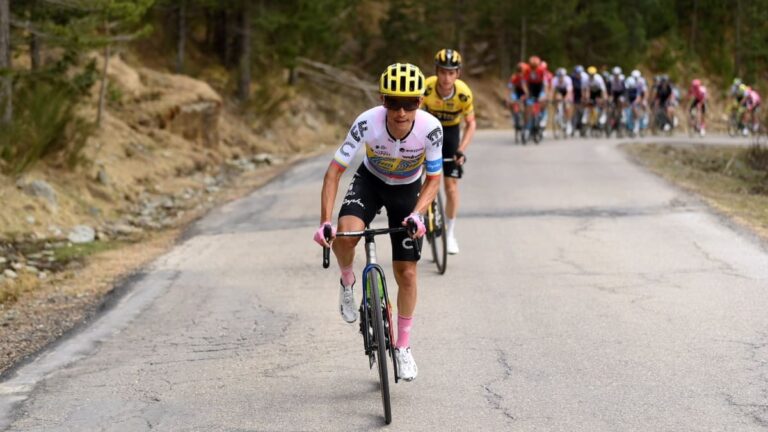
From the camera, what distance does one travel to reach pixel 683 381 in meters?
6.43

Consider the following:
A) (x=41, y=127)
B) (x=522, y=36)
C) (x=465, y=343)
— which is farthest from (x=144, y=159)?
(x=522, y=36)

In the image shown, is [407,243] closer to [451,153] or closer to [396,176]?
[396,176]

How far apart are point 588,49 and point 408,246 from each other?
138ft

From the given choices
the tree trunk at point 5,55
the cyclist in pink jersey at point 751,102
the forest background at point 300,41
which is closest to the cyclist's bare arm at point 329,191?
the forest background at point 300,41

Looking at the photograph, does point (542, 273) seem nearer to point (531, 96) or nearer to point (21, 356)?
point (21, 356)

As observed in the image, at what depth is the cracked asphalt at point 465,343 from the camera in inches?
235

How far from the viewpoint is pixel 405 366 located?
246 inches

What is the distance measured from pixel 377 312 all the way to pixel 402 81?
1305 mm

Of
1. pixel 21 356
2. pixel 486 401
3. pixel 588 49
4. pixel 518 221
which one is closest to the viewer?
pixel 486 401

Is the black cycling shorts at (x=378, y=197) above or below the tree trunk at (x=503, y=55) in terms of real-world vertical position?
below

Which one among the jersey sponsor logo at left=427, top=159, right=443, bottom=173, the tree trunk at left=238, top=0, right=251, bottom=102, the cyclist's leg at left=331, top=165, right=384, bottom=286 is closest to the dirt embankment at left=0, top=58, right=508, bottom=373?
the tree trunk at left=238, top=0, right=251, bottom=102

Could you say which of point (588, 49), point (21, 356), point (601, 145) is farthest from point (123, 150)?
point (588, 49)

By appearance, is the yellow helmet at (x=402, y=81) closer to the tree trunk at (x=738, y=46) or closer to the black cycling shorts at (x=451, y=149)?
the black cycling shorts at (x=451, y=149)

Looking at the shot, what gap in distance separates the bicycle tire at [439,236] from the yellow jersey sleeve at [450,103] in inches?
34.5
